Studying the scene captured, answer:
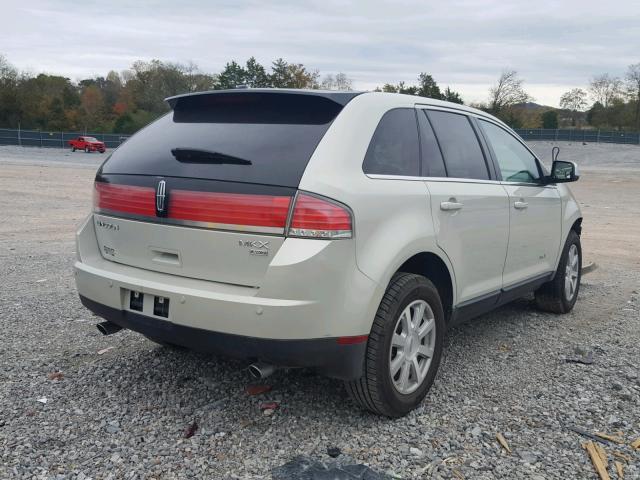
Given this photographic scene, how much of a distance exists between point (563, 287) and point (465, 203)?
227 cm

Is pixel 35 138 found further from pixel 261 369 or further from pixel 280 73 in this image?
pixel 261 369

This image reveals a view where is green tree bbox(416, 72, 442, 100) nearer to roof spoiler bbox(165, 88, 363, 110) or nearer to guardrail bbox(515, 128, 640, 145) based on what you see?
guardrail bbox(515, 128, 640, 145)

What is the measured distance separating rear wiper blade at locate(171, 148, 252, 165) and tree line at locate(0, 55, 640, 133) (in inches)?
2618

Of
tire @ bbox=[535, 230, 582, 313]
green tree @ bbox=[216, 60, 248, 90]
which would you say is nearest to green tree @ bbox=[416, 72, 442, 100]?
green tree @ bbox=[216, 60, 248, 90]

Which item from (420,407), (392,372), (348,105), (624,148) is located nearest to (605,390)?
(420,407)

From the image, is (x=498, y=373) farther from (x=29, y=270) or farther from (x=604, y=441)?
(x=29, y=270)

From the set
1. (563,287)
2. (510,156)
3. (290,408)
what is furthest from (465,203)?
(563,287)

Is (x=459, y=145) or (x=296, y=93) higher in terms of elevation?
(x=296, y=93)

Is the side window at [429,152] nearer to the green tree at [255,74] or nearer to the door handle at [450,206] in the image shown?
the door handle at [450,206]

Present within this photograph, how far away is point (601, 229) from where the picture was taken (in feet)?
43.1

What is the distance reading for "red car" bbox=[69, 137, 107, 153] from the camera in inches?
2119

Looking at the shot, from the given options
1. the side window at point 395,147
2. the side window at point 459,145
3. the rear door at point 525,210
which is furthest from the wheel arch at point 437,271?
the rear door at point 525,210

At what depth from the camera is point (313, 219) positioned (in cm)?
300

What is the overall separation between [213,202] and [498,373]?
7.79 ft
